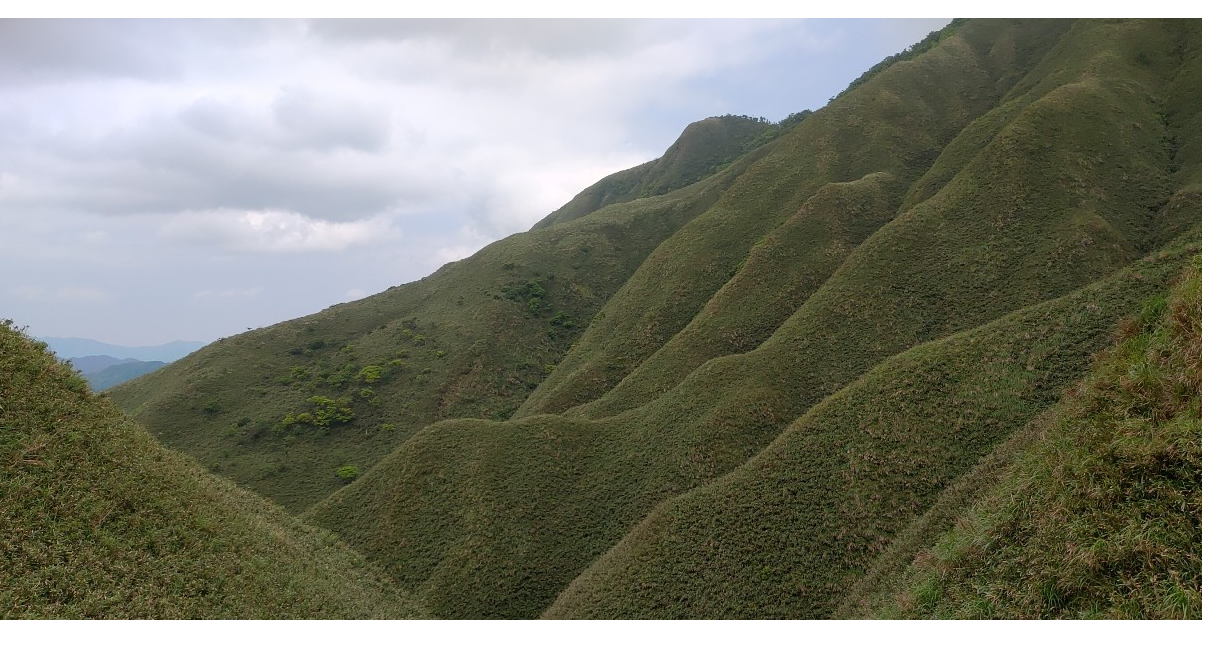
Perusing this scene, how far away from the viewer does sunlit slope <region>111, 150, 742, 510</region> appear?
56875 millimetres

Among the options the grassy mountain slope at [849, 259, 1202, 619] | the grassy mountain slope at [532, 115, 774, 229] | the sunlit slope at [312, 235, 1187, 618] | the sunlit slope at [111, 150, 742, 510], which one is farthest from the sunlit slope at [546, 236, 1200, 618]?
the grassy mountain slope at [532, 115, 774, 229]

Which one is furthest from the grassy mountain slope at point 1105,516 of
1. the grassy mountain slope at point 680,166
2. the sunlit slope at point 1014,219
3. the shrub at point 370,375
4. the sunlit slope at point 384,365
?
the grassy mountain slope at point 680,166

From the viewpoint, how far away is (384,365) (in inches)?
2731

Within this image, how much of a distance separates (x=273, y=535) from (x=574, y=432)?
19792 millimetres

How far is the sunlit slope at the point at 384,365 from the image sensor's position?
2239 inches

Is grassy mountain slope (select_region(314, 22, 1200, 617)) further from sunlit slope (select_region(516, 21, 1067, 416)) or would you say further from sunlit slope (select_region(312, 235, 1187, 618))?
sunlit slope (select_region(516, 21, 1067, 416))

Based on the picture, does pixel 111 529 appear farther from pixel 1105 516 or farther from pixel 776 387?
pixel 776 387

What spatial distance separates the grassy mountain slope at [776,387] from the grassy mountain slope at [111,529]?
857 centimetres

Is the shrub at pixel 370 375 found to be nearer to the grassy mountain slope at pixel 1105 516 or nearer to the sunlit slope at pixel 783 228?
the sunlit slope at pixel 783 228

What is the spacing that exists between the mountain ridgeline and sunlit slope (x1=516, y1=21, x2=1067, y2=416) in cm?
41

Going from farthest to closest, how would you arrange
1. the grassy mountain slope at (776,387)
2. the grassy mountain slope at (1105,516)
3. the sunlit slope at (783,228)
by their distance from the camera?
the sunlit slope at (783,228) < the grassy mountain slope at (776,387) < the grassy mountain slope at (1105,516)

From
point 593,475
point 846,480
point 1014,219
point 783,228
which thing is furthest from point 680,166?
point 846,480

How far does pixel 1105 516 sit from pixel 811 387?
27088 mm

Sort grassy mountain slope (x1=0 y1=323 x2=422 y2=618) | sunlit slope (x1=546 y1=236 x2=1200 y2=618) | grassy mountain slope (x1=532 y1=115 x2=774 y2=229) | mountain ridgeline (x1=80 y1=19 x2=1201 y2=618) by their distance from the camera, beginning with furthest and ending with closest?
1. grassy mountain slope (x1=532 y1=115 x2=774 y2=229)
2. sunlit slope (x1=546 y1=236 x2=1200 y2=618)
3. mountain ridgeline (x1=80 y1=19 x2=1201 y2=618)
4. grassy mountain slope (x1=0 y1=323 x2=422 y2=618)
